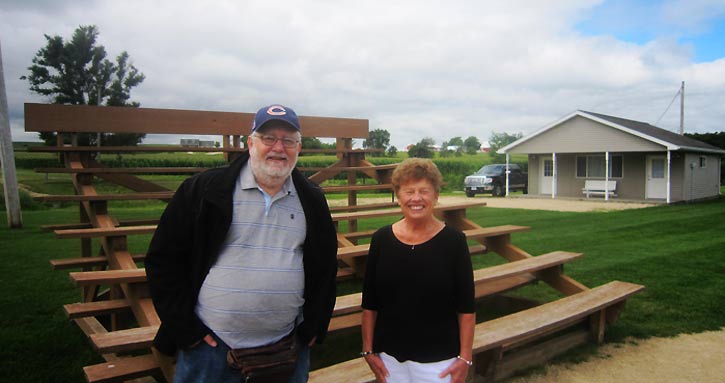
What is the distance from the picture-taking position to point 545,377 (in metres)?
3.63

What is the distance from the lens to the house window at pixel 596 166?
75.1 feet

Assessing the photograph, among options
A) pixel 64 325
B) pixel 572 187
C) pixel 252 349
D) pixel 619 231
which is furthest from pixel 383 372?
pixel 572 187

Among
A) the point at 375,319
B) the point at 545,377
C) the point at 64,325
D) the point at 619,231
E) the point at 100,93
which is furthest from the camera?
the point at 100,93

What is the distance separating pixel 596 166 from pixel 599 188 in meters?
1.39

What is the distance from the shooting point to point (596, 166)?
2375 cm

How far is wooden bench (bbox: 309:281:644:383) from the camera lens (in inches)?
112

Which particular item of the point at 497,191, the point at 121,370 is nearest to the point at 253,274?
the point at 121,370

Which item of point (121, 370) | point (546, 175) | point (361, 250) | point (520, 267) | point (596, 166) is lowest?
point (121, 370)

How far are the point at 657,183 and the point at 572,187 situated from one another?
378cm

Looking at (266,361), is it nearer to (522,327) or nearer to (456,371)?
(456,371)

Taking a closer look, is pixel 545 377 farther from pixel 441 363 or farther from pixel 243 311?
pixel 243 311

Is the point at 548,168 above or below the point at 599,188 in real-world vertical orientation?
above

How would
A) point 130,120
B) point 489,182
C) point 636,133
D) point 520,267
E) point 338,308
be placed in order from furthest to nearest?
point 489,182 < point 636,133 < point 130,120 < point 520,267 < point 338,308

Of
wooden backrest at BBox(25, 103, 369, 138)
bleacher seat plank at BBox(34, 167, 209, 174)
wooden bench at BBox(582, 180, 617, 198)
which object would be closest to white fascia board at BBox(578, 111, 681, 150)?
wooden bench at BBox(582, 180, 617, 198)
